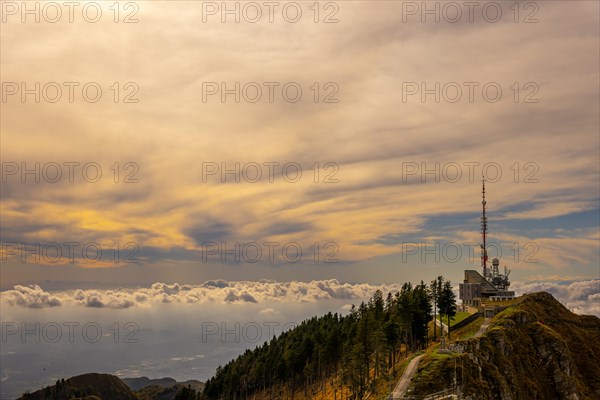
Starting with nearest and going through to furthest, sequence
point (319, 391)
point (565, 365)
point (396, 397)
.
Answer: point (396, 397), point (565, 365), point (319, 391)

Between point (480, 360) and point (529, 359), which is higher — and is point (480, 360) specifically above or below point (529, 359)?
above

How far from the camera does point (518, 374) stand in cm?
10725

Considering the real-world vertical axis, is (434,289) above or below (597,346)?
above

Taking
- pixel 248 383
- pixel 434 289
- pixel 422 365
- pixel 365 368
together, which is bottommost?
pixel 248 383

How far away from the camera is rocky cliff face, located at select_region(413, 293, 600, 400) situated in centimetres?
8575

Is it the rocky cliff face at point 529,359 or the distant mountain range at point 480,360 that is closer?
the rocky cliff face at point 529,359

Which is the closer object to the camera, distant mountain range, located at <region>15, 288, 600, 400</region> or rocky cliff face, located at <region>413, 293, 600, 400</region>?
rocky cliff face, located at <region>413, 293, 600, 400</region>

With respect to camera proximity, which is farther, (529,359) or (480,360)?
(529,359)

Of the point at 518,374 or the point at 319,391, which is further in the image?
the point at 319,391

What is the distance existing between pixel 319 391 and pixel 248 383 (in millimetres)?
54660

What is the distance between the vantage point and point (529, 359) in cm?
11512

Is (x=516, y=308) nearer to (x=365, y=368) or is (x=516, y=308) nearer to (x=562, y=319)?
(x=562, y=319)

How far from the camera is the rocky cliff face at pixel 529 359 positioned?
8575 centimetres

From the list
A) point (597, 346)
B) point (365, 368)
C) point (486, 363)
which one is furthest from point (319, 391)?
point (597, 346)
